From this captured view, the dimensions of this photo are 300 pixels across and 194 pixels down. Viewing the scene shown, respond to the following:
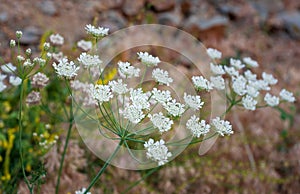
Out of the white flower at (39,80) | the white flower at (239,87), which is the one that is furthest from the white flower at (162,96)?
the white flower at (39,80)

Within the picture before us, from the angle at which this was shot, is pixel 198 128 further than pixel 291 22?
No

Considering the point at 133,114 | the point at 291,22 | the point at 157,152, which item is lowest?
the point at 157,152

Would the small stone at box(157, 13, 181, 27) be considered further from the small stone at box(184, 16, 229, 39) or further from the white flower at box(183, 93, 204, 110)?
the white flower at box(183, 93, 204, 110)

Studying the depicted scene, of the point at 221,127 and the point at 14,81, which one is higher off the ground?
the point at 14,81

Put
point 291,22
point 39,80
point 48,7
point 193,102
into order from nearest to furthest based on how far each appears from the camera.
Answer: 1. point 193,102
2. point 39,80
3. point 48,7
4. point 291,22

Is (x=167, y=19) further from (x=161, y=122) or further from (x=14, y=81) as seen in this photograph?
(x=161, y=122)

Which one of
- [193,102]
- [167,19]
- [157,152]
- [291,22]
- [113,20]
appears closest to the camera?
[157,152]

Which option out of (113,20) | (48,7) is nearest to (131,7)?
(113,20)
